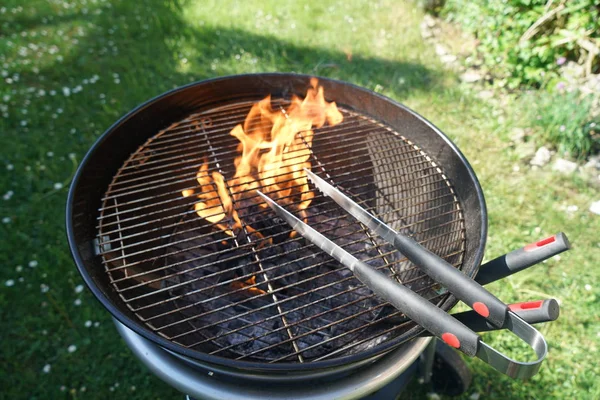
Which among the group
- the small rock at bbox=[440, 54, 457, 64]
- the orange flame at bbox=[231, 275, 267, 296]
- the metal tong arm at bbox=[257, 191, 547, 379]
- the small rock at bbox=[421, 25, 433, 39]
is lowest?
the orange flame at bbox=[231, 275, 267, 296]

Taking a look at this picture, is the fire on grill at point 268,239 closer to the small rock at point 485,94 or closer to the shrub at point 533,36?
the small rock at point 485,94

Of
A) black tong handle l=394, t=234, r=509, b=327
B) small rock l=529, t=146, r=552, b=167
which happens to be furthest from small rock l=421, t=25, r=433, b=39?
black tong handle l=394, t=234, r=509, b=327

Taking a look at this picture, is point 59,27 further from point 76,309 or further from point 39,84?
point 76,309

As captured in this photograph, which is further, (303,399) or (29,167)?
(29,167)

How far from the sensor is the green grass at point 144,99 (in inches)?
90.4

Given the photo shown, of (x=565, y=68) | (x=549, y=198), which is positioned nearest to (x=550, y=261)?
(x=549, y=198)

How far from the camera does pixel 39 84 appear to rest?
157 inches

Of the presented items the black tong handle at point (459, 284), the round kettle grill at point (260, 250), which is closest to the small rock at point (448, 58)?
the round kettle grill at point (260, 250)

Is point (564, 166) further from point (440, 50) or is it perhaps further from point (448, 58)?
point (440, 50)

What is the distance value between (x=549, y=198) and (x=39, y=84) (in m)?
4.24

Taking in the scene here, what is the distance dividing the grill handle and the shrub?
2.73 meters

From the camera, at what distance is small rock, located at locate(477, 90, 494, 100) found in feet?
12.1

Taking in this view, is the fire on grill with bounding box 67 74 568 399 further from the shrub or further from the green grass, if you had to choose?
the shrub

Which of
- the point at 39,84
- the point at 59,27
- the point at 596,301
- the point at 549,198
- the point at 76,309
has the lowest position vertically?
the point at 76,309
